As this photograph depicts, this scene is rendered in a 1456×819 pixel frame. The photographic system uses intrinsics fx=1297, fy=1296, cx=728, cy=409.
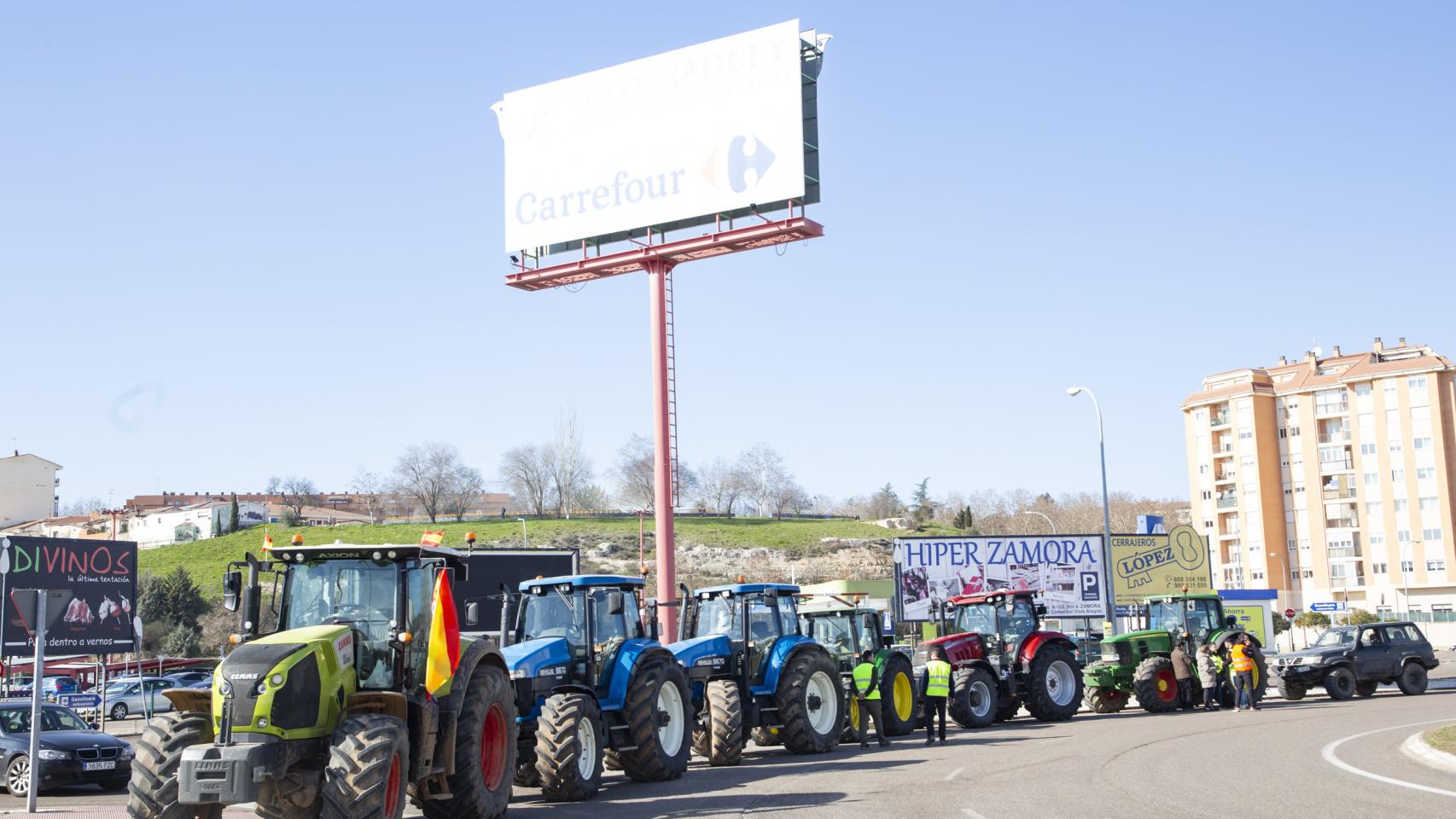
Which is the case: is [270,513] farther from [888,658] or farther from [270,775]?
[270,775]

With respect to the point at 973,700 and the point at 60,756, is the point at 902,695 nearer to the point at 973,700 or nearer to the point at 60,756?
the point at 973,700

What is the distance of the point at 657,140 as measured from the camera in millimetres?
33938

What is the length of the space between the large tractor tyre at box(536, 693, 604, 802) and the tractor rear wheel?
817 cm

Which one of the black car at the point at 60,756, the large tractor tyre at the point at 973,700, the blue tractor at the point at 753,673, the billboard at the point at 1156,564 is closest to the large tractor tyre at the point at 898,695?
the large tractor tyre at the point at 973,700

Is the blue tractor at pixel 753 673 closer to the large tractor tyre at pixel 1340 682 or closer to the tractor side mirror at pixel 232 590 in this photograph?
the tractor side mirror at pixel 232 590

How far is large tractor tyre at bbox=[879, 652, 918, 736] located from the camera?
71.6 feet

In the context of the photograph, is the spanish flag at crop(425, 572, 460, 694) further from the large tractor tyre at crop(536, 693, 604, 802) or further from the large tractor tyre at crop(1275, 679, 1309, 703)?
the large tractor tyre at crop(1275, 679, 1309, 703)

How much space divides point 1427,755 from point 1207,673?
1123cm

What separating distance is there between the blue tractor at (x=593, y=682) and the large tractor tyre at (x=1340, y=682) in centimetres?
1777

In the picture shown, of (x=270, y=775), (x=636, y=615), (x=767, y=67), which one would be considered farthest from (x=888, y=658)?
(x=767, y=67)

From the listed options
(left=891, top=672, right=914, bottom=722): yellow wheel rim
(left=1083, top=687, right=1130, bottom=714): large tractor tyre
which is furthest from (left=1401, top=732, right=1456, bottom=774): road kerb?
(left=1083, top=687, right=1130, bottom=714): large tractor tyre

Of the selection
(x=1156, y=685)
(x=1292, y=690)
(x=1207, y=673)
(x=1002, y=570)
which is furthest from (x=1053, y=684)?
(x=1002, y=570)

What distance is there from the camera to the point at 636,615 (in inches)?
655

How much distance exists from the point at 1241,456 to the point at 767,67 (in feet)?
244
